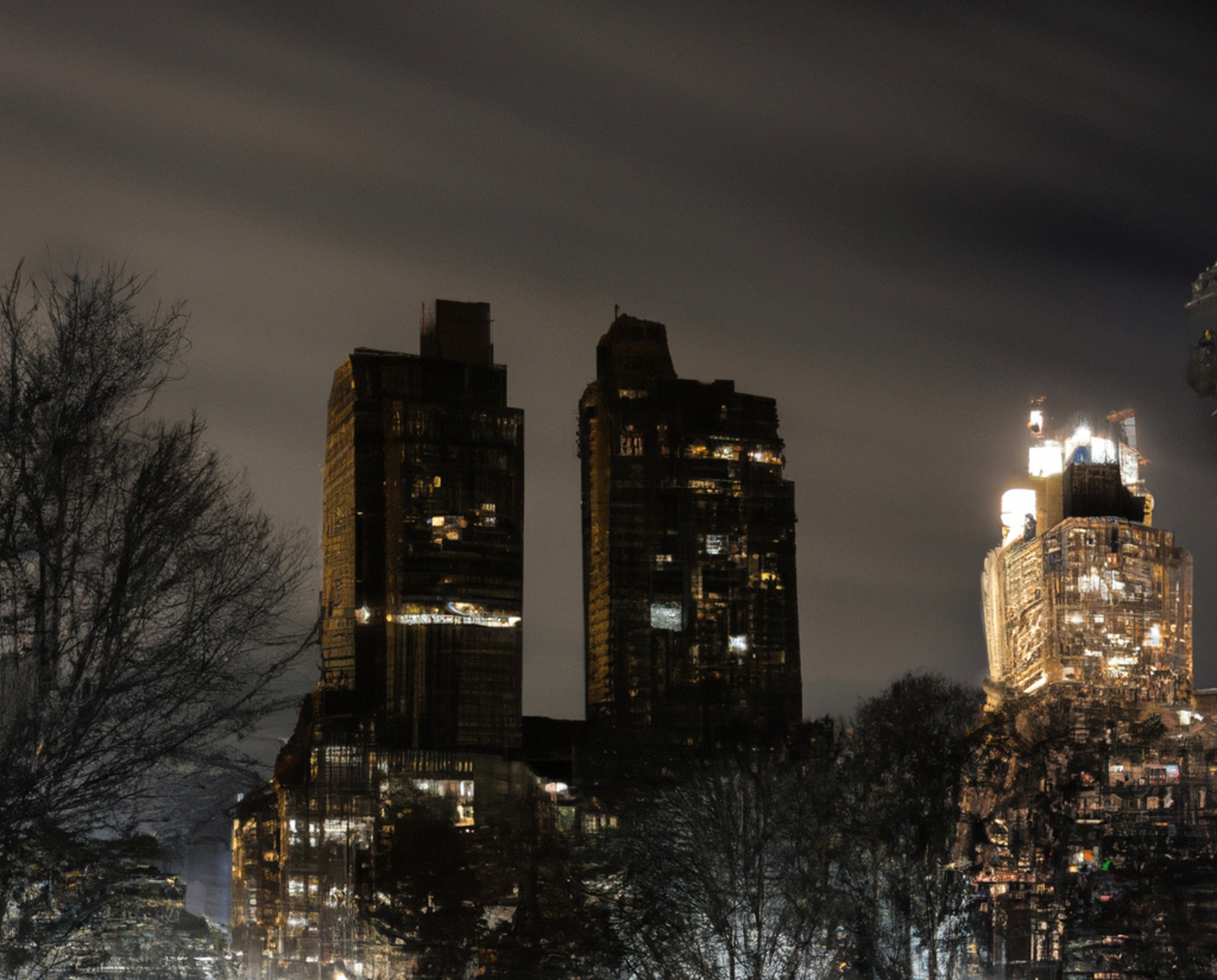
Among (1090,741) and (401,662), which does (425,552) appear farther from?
(1090,741)

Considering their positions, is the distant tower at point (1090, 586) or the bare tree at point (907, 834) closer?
the bare tree at point (907, 834)

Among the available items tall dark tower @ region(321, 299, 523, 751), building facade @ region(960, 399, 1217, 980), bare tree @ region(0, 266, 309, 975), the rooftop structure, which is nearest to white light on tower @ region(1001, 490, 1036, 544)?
building facade @ region(960, 399, 1217, 980)

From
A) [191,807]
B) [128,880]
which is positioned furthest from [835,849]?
[128,880]

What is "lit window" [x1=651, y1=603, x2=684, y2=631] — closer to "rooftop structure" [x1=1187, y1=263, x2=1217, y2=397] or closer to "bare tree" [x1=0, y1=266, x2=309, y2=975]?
"rooftop structure" [x1=1187, y1=263, x2=1217, y2=397]

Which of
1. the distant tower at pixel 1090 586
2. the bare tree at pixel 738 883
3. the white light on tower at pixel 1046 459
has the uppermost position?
the white light on tower at pixel 1046 459

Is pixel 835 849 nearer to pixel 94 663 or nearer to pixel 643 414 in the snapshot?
pixel 94 663

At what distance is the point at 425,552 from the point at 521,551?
11.1 meters

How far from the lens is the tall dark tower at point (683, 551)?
16362 centimetres

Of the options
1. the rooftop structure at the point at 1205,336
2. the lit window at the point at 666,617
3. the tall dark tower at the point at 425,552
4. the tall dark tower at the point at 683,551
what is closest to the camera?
the rooftop structure at the point at 1205,336

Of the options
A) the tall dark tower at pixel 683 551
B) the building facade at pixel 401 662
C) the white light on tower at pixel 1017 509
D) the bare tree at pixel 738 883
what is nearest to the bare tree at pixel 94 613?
the bare tree at pixel 738 883

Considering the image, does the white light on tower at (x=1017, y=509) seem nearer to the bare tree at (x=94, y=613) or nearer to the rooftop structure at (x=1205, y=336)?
the rooftop structure at (x=1205, y=336)

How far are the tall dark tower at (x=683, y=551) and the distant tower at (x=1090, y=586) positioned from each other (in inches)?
1273

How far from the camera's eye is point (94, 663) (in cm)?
2091

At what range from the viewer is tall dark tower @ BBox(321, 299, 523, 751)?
6230 inches
